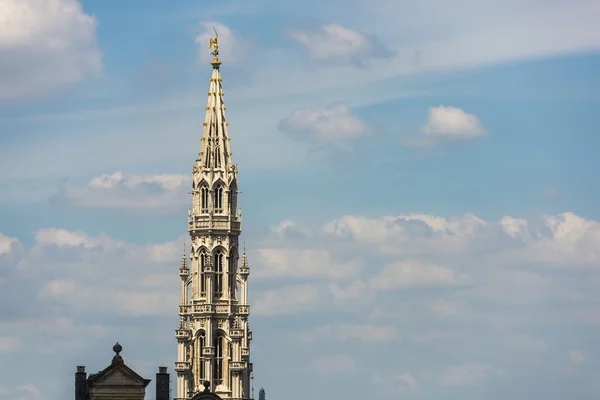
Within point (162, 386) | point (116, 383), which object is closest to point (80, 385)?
point (116, 383)

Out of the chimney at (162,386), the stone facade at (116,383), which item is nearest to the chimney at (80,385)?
the stone facade at (116,383)

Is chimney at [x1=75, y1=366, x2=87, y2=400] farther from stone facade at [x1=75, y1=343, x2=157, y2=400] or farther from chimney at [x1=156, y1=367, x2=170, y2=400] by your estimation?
chimney at [x1=156, y1=367, x2=170, y2=400]

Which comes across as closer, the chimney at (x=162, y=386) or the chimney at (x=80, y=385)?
the chimney at (x=80, y=385)

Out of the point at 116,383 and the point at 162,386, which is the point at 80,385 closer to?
the point at 116,383

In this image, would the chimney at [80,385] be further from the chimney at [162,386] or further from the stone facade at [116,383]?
the chimney at [162,386]

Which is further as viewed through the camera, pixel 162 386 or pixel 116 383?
pixel 162 386

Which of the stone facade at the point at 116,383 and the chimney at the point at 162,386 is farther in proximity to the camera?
the chimney at the point at 162,386

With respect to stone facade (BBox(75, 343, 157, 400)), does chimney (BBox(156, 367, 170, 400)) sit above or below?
above

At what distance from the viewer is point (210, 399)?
172m

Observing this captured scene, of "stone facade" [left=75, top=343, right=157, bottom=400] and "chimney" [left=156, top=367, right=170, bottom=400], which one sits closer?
"stone facade" [left=75, top=343, right=157, bottom=400]

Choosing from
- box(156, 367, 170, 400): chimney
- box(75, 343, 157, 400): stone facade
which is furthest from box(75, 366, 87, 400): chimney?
box(156, 367, 170, 400): chimney

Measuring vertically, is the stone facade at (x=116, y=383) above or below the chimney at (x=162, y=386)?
below

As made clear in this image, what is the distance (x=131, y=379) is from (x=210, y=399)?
10399mm

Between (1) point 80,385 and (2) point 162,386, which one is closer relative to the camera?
(1) point 80,385
